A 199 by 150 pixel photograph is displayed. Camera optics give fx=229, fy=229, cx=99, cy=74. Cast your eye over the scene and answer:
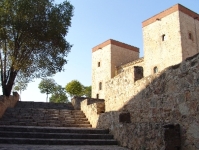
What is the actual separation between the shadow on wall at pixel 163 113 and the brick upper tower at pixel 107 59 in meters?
22.6

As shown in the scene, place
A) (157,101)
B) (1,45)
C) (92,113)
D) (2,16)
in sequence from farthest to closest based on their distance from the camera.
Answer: (1,45), (2,16), (92,113), (157,101)

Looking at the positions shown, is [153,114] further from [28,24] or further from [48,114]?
[28,24]

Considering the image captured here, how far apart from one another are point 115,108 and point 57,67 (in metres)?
7.24

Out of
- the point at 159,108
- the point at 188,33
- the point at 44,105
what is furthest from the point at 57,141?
the point at 188,33

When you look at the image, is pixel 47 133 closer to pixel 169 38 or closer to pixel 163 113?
pixel 163 113

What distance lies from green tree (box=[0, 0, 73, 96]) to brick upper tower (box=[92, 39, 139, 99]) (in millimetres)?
15276

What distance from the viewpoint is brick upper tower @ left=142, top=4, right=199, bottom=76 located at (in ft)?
72.3

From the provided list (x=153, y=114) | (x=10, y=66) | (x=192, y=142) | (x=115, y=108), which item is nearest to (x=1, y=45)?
(x=10, y=66)

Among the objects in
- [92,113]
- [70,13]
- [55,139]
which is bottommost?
[55,139]

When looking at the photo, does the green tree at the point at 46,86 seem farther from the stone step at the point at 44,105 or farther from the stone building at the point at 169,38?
the stone step at the point at 44,105

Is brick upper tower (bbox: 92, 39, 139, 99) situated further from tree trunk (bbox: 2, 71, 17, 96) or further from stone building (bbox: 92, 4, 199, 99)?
tree trunk (bbox: 2, 71, 17, 96)

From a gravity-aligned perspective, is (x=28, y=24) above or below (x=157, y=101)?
above

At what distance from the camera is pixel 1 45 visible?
47.2 ft

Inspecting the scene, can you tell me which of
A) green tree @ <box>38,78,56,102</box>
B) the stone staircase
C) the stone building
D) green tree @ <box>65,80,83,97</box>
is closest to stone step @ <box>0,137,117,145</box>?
the stone staircase
